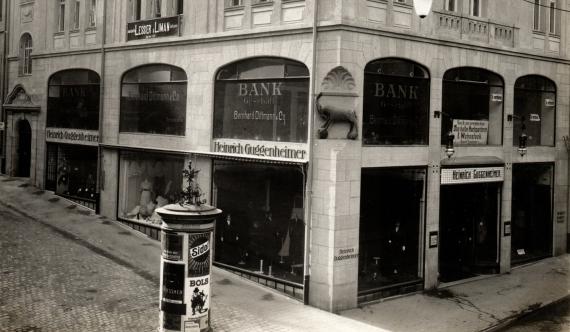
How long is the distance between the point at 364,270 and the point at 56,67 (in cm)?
1585

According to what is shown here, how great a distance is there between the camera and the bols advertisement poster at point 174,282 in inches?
436

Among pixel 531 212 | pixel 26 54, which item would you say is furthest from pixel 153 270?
pixel 26 54

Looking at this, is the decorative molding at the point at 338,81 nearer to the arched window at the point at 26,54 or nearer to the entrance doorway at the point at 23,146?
the entrance doorway at the point at 23,146

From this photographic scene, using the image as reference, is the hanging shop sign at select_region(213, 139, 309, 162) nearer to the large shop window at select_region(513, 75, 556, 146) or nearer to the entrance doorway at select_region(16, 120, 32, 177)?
the large shop window at select_region(513, 75, 556, 146)

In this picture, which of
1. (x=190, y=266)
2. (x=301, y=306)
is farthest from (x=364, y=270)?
(x=190, y=266)

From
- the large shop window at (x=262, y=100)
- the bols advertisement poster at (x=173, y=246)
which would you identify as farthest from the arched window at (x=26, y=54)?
the bols advertisement poster at (x=173, y=246)

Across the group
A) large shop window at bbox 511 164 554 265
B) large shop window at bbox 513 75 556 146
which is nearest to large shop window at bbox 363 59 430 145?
large shop window at bbox 513 75 556 146

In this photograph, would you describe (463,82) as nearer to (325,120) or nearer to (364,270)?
(325,120)

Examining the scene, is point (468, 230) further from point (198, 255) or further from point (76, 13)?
point (76, 13)

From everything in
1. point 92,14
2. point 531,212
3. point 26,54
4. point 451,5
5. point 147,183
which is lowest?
point 531,212

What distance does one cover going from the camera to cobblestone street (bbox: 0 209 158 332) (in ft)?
40.7

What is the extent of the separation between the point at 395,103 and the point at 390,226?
342cm

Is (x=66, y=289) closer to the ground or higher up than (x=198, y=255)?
closer to the ground

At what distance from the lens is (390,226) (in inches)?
651
